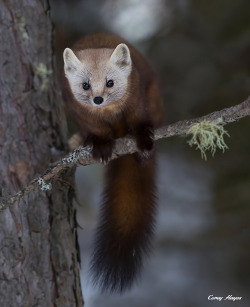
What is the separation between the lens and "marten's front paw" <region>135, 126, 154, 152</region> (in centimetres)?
254

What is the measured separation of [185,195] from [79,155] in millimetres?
1455

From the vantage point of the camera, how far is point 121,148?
2555mm

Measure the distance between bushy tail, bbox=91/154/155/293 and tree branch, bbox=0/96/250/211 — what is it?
252 mm

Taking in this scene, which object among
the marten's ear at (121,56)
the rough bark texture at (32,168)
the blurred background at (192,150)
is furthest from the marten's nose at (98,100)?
the blurred background at (192,150)

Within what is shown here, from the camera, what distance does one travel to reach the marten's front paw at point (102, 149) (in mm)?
2561

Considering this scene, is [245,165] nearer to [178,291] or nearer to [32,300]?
[178,291]

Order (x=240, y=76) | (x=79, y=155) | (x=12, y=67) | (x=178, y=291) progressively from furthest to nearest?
(x=178, y=291)
(x=240, y=76)
(x=12, y=67)
(x=79, y=155)

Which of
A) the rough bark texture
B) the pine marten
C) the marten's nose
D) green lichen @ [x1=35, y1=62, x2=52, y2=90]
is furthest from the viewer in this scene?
green lichen @ [x1=35, y1=62, x2=52, y2=90]

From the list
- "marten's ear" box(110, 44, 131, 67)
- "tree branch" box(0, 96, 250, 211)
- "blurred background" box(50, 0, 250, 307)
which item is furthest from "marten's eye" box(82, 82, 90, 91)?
"blurred background" box(50, 0, 250, 307)

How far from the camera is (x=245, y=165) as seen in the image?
355 centimetres

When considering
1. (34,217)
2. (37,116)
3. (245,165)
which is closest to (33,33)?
(37,116)

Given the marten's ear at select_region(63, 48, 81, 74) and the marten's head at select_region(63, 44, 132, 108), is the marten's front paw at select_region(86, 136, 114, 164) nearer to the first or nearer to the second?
the marten's head at select_region(63, 44, 132, 108)

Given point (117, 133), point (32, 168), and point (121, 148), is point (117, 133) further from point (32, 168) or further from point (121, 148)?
point (32, 168)

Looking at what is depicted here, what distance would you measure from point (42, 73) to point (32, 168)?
481mm
